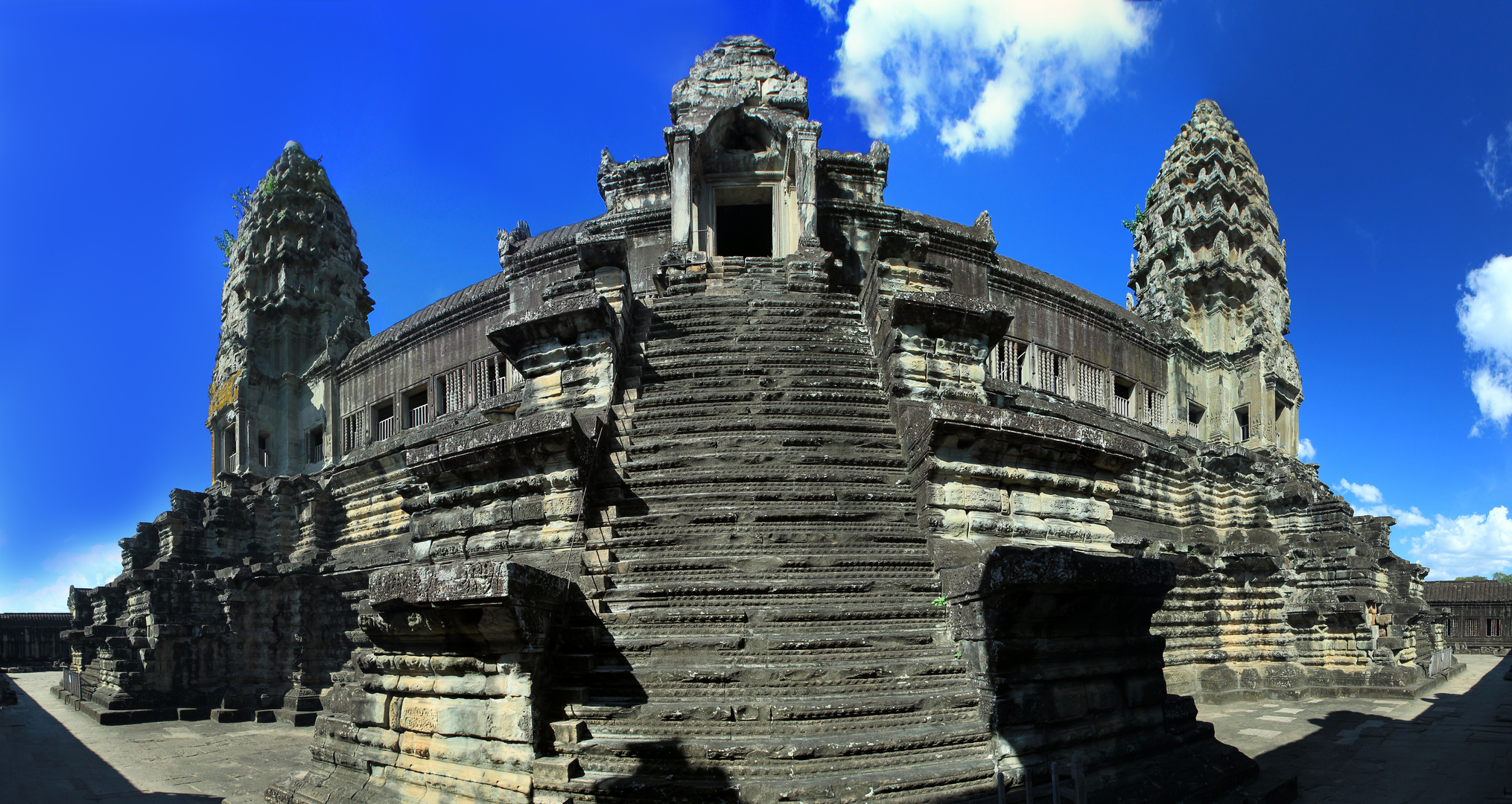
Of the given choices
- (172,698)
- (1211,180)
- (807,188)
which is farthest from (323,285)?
(1211,180)

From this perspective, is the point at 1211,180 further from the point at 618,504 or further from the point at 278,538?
the point at 278,538

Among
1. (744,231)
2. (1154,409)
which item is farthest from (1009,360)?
(744,231)

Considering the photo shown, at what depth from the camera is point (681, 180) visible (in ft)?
50.7

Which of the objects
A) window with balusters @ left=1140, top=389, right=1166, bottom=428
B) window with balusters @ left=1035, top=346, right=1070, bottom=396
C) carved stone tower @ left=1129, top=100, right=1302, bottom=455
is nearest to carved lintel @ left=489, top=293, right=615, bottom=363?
window with balusters @ left=1035, top=346, right=1070, bottom=396

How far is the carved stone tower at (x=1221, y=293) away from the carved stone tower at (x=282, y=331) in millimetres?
24236

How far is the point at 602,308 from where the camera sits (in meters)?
9.86

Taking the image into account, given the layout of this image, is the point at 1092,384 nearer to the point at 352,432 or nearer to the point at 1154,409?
the point at 1154,409

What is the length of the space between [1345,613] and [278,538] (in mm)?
26427

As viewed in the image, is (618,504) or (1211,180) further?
(1211,180)

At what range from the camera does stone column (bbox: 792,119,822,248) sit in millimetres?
15211

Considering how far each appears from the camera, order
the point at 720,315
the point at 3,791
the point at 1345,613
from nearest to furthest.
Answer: the point at 3,791
the point at 720,315
the point at 1345,613

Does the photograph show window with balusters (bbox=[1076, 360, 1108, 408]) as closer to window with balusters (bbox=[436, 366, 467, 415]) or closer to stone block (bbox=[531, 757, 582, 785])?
window with balusters (bbox=[436, 366, 467, 415])

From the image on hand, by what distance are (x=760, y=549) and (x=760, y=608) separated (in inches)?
28.3

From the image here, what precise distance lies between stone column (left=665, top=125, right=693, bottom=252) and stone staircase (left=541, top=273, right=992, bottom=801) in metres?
5.12
